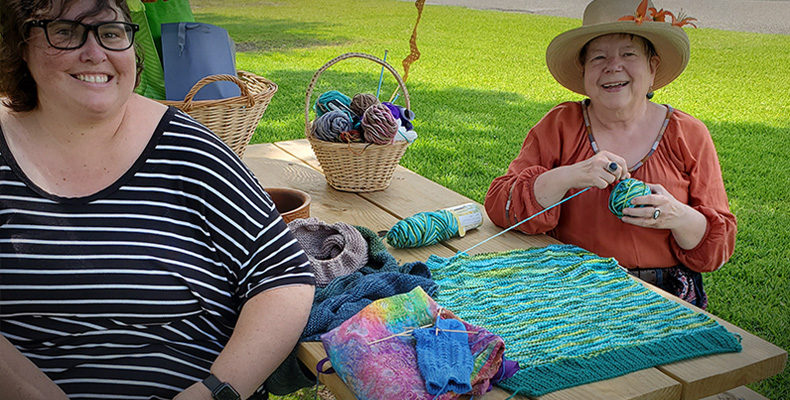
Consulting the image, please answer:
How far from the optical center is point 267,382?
5.36ft

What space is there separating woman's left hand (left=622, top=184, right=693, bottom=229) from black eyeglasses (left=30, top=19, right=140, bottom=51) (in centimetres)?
132

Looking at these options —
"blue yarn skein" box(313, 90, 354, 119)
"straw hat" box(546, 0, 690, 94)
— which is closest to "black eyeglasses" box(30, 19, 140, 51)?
"blue yarn skein" box(313, 90, 354, 119)

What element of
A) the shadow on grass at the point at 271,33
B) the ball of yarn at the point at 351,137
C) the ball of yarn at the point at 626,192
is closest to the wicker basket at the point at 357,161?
the ball of yarn at the point at 351,137

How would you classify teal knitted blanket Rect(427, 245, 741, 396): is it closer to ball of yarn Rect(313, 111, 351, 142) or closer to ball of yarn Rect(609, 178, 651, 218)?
ball of yarn Rect(609, 178, 651, 218)

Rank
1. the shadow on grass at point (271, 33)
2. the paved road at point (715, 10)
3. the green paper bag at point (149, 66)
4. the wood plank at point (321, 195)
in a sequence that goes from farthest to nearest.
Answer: the paved road at point (715, 10)
the shadow on grass at point (271, 33)
the green paper bag at point (149, 66)
the wood plank at point (321, 195)

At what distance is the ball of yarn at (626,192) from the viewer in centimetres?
185

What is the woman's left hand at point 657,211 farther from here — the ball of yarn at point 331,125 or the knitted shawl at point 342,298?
the ball of yarn at point 331,125

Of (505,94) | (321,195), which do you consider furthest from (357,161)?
(505,94)

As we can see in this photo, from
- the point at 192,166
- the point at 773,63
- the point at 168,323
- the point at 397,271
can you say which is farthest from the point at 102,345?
the point at 773,63

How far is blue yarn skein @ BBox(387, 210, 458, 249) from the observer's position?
193 cm

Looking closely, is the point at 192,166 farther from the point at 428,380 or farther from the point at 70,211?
the point at 428,380

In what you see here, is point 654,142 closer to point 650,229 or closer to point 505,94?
point 650,229

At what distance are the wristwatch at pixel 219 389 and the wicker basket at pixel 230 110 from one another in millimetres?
946

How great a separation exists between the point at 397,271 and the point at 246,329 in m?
0.42
